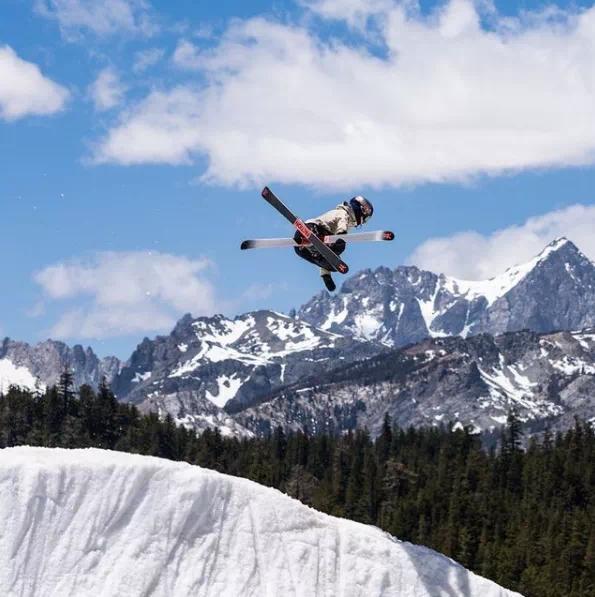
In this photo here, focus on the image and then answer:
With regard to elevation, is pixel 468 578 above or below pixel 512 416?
below

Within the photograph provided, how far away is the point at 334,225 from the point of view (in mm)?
40094

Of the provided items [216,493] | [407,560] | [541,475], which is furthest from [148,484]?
[541,475]

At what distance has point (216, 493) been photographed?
46.5 meters

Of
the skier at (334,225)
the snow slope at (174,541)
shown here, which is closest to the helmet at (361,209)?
the skier at (334,225)

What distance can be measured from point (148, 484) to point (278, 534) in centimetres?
526

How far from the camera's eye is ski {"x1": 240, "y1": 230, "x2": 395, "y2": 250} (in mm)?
38031

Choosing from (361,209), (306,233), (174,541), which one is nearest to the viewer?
(306,233)

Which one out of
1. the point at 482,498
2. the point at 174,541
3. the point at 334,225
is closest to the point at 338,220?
the point at 334,225

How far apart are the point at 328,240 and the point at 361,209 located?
2.88 meters

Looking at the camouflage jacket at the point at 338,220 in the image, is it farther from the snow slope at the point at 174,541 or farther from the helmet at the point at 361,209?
the snow slope at the point at 174,541

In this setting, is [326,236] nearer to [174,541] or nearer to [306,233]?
[306,233]

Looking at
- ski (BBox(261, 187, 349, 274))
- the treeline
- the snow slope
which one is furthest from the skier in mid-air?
the treeline

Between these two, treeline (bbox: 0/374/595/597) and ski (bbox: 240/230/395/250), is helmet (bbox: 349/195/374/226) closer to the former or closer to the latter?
ski (bbox: 240/230/395/250)

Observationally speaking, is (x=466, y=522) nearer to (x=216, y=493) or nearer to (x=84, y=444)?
(x=84, y=444)
